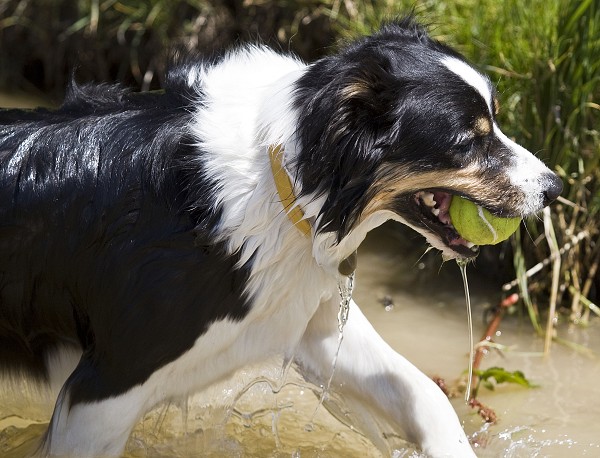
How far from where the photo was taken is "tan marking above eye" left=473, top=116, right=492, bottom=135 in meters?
2.92

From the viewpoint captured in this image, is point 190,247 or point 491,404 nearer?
point 190,247

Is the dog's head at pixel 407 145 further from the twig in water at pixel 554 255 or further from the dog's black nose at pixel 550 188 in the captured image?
the twig in water at pixel 554 255

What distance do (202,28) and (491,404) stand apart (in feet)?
11.1

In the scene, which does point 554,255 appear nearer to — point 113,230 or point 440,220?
point 440,220

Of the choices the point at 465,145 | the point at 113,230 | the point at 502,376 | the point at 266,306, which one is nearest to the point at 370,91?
the point at 465,145

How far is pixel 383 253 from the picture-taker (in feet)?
17.1

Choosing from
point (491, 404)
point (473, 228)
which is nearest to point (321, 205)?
point (473, 228)

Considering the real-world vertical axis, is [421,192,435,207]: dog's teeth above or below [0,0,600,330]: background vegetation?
above

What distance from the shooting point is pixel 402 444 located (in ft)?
11.0

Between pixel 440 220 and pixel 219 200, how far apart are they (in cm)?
65

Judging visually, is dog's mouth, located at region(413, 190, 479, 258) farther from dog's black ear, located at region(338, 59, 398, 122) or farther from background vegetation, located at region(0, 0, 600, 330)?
background vegetation, located at region(0, 0, 600, 330)

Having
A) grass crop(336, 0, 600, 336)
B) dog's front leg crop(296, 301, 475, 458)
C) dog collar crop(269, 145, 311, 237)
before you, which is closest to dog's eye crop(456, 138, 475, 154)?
dog collar crop(269, 145, 311, 237)

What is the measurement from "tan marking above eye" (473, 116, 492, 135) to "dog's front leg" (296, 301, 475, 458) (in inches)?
29.6

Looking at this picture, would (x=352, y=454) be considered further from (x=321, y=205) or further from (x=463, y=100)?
(x=463, y=100)
